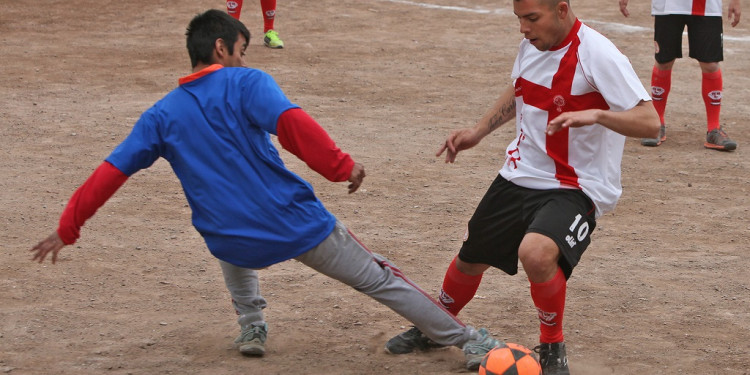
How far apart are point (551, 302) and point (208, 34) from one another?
194 cm

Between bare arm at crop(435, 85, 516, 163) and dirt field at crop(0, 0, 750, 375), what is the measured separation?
103 cm

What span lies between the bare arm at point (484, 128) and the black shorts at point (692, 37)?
15.2 feet

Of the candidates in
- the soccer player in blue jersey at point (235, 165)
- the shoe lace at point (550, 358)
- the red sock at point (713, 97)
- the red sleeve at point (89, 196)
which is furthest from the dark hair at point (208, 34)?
the red sock at point (713, 97)

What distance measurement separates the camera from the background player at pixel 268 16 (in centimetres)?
1273

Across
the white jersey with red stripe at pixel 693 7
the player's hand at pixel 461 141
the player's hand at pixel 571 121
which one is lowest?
the white jersey with red stripe at pixel 693 7

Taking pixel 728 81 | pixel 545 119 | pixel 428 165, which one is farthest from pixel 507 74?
pixel 545 119

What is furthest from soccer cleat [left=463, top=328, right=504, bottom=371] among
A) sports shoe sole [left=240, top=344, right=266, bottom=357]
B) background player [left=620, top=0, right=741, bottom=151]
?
background player [left=620, top=0, right=741, bottom=151]

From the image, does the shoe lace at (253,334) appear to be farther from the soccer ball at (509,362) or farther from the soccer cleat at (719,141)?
the soccer cleat at (719,141)

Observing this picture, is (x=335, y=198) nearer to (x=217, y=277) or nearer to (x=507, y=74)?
(x=217, y=277)

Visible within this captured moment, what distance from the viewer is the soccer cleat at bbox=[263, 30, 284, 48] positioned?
12789mm

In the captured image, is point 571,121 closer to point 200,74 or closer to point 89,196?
point 200,74

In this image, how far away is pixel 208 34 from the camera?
15.5 ft

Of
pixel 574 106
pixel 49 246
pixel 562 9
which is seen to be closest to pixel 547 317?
pixel 574 106

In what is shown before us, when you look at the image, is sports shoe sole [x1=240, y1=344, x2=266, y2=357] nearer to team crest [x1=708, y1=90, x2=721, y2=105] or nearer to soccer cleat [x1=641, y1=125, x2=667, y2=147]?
soccer cleat [x1=641, y1=125, x2=667, y2=147]
